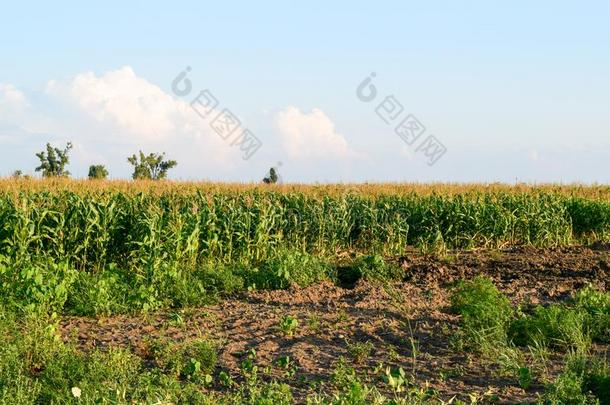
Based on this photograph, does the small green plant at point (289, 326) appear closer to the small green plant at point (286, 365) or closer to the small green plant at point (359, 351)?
the small green plant at point (359, 351)

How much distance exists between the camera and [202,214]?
14.9 m

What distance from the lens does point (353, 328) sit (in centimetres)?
870

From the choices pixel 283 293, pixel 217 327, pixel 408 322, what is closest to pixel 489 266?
pixel 283 293

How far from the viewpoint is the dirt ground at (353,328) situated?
7.07 meters

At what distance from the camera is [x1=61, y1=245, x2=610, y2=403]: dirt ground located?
7.07 m

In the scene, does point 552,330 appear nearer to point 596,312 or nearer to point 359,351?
point 596,312

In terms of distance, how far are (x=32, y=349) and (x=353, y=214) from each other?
11.5 meters

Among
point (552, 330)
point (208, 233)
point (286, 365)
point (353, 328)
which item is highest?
point (208, 233)

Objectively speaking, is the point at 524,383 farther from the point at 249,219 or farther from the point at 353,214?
the point at 353,214

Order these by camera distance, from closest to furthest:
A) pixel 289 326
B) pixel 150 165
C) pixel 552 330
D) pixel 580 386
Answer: pixel 580 386 → pixel 552 330 → pixel 289 326 → pixel 150 165

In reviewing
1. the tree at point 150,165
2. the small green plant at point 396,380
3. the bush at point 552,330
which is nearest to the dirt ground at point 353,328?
the small green plant at point 396,380

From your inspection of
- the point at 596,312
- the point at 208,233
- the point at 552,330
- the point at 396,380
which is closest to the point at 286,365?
the point at 396,380

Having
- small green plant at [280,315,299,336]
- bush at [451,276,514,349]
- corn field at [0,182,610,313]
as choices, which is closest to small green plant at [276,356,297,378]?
small green plant at [280,315,299,336]

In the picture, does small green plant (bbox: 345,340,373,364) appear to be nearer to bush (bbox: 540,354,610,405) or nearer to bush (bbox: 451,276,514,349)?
bush (bbox: 451,276,514,349)
